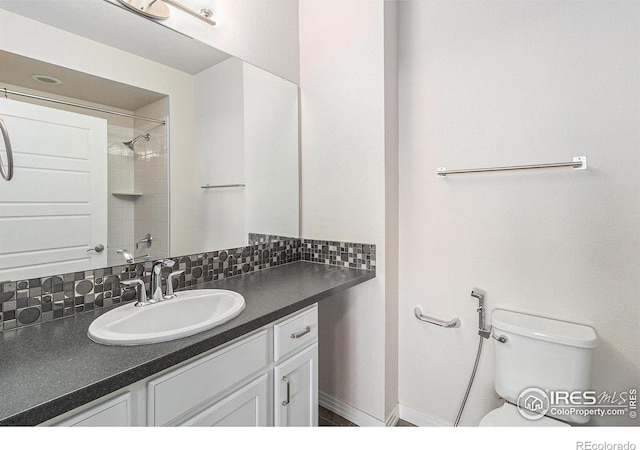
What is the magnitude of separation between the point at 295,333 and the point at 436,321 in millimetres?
792

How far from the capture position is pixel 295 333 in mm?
1228

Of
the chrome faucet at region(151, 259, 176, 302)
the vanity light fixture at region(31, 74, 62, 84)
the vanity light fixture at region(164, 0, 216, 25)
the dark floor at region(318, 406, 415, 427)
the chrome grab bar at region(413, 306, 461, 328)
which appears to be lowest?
the dark floor at region(318, 406, 415, 427)

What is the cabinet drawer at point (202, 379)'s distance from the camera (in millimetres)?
801

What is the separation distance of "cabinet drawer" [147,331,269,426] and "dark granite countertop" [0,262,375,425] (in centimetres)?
6

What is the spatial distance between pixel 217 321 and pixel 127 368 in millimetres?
275

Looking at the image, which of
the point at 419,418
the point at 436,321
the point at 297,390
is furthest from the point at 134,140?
the point at 419,418

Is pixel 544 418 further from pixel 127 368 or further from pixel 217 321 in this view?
pixel 127 368

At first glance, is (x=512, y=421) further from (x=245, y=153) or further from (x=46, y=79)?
(x=46, y=79)

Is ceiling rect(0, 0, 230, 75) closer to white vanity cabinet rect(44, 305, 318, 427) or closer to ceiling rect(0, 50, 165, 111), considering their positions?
ceiling rect(0, 50, 165, 111)

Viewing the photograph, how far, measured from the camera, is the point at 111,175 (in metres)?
1.18

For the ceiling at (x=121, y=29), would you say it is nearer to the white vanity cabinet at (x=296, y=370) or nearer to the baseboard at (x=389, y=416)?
the white vanity cabinet at (x=296, y=370)

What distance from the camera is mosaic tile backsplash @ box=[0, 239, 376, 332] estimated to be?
96cm

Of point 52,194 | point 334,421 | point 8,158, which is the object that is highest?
point 8,158

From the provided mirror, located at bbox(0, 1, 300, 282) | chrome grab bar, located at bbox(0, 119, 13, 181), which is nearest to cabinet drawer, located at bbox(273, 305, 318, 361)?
mirror, located at bbox(0, 1, 300, 282)
